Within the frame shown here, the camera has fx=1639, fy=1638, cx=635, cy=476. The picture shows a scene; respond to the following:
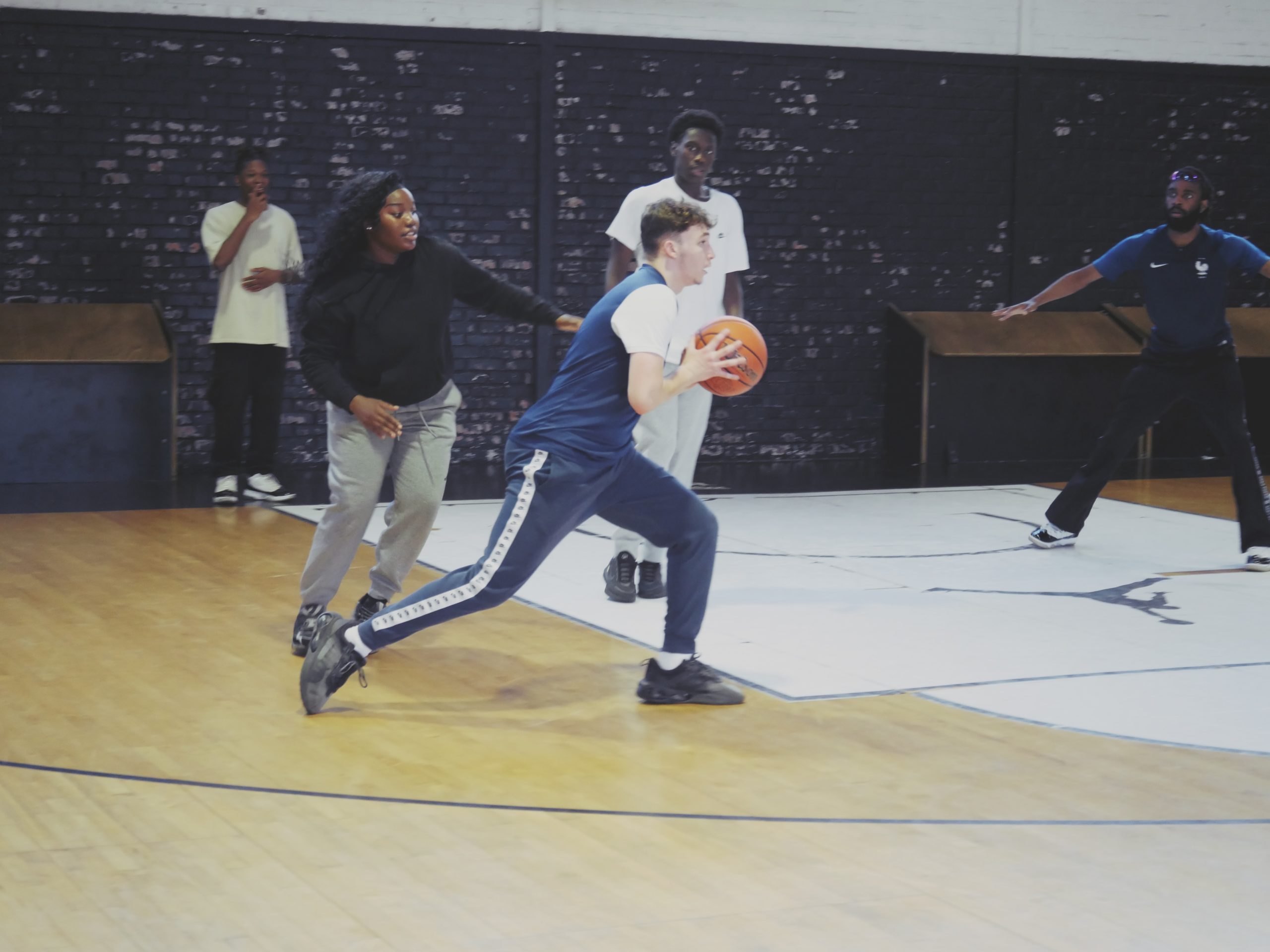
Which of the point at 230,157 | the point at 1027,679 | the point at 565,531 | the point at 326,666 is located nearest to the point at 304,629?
the point at 326,666

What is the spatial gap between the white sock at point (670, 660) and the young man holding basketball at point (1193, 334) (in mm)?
3366

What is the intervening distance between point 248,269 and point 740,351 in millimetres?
5328

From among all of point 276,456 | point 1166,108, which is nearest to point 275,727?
point 276,456

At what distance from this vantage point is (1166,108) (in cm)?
1332

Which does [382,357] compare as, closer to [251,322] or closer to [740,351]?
[740,351]

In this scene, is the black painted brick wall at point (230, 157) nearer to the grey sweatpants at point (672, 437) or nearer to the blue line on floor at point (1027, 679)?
the grey sweatpants at point (672, 437)

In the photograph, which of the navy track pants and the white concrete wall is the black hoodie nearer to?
the navy track pants

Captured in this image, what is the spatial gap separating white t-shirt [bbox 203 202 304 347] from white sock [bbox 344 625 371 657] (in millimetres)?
5143

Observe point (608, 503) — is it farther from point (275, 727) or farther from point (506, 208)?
point (506, 208)

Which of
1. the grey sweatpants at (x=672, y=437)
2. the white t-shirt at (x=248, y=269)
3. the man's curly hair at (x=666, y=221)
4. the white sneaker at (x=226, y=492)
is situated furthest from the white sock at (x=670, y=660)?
the white t-shirt at (x=248, y=269)

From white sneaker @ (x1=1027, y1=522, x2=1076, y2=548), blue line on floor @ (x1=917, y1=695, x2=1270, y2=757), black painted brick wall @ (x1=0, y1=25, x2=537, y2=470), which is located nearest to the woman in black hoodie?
blue line on floor @ (x1=917, y1=695, x2=1270, y2=757)

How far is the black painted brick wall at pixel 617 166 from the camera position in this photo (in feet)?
34.9

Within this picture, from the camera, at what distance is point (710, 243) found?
659cm

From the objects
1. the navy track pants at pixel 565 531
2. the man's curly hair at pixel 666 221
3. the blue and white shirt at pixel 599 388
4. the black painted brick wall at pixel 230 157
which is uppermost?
the black painted brick wall at pixel 230 157
